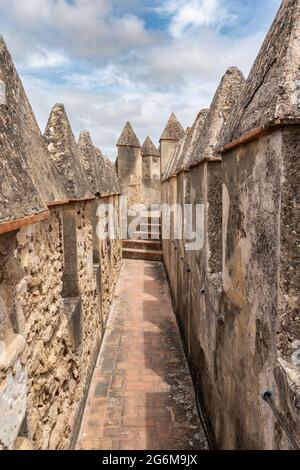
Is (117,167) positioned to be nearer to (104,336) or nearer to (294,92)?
(104,336)

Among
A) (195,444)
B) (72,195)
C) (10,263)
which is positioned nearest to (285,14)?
(10,263)

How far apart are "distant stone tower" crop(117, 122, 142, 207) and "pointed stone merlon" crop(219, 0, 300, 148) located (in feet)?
56.0

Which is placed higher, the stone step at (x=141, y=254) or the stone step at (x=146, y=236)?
the stone step at (x=146, y=236)

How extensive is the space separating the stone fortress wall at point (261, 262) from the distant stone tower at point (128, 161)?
16171mm

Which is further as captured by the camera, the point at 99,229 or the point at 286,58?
the point at 99,229

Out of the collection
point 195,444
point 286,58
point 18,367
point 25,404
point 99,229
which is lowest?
point 195,444

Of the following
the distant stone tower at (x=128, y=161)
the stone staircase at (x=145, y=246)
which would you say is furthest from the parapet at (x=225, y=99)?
the distant stone tower at (x=128, y=161)

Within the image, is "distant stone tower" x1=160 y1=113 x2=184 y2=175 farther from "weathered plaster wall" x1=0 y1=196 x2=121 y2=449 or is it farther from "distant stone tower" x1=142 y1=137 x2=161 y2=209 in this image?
"weathered plaster wall" x1=0 y1=196 x2=121 y2=449

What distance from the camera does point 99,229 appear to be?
723 cm

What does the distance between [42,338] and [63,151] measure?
98.2 inches

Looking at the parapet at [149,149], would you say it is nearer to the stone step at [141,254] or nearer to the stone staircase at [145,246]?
the stone staircase at [145,246]

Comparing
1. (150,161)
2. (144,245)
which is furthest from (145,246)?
(150,161)

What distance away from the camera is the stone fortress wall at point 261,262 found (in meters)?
1.85
